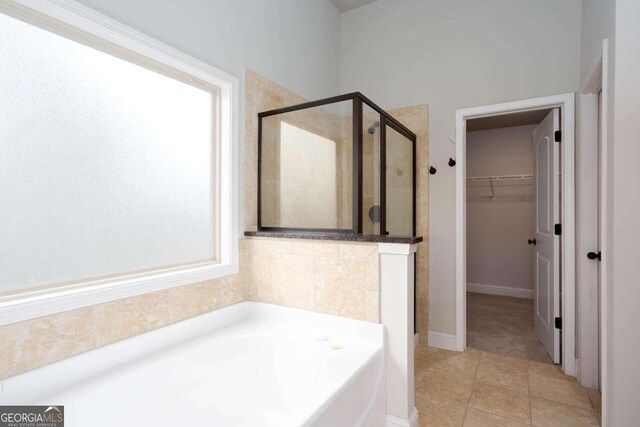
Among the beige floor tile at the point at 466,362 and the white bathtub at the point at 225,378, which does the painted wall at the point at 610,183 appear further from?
the white bathtub at the point at 225,378

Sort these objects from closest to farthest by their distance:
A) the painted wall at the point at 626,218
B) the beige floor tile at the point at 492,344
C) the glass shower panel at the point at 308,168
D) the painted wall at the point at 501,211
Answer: the painted wall at the point at 626,218, the glass shower panel at the point at 308,168, the beige floor tile at the point at 492,344, the painted wall at the point at 501,211

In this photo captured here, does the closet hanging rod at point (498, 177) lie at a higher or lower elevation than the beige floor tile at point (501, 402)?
higher

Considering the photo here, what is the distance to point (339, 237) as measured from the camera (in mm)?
1810

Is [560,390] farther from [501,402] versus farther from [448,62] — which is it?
[448,62]

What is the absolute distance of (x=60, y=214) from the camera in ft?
4.46

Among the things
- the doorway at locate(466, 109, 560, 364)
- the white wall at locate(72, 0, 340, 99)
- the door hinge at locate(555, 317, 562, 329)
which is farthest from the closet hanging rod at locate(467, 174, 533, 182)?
the white wall at locate(72, 0, 340, 99)

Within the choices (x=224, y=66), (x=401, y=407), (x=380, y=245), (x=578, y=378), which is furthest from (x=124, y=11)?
(x=578, y=378)

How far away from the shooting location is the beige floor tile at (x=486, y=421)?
180cm

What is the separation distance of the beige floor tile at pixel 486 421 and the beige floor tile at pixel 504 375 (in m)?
0.38

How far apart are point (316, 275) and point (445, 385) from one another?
4.06 ft

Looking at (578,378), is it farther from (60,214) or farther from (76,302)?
(60,214)

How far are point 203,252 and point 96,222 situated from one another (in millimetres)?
632

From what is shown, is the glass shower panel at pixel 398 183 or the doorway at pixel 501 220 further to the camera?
the doorway at pixel 501 220

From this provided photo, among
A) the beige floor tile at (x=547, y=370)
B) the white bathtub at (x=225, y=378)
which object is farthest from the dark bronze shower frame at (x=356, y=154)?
the beige floor tile at (x=547, y=370)
